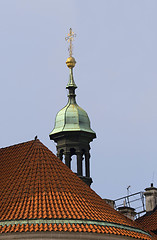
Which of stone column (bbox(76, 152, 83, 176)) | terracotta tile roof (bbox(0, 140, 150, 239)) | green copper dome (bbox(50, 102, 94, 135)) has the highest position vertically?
green copper dome (bbox(50, 102, 94, 135))

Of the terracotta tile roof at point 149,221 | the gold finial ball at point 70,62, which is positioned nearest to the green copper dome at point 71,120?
the gold finial ball at point 70,62

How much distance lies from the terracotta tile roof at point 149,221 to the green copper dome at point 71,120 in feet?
24.7

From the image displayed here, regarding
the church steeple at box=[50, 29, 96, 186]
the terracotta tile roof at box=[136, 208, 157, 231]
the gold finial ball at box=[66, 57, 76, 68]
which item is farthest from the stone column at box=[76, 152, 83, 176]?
the gold finial ball at box=[66, 57, 76, 68]

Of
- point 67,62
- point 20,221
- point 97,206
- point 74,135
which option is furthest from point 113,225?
point 67,62

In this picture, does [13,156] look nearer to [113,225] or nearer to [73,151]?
[113,225]

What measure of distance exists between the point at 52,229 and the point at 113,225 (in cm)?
386

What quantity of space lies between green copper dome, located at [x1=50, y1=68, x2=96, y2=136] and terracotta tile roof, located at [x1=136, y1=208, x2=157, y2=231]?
7.54 meters

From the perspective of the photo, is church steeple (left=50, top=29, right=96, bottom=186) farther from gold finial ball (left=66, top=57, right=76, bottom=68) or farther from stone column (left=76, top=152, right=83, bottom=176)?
gold finial ball (left=66, top=57, right=76, bottom=68)

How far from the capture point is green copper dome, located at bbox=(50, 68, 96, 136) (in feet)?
178

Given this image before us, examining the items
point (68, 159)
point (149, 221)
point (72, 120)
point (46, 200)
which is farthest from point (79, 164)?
point (46, 200)

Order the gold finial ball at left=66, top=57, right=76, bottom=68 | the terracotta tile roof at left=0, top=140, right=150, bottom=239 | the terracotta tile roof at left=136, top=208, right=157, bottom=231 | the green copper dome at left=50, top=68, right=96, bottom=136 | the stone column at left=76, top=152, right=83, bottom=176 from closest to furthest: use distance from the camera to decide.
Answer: the terracotta tile roof at left=0, top=140, right=150, bottom=239 → the terracotta tile roof at left=136, top=208, right=157, bottom=231 → the stone column at left=76, top=152, right=83, bottom=176 → the green copper dome at left=50, top=68, right=96, bottom=136 → the gold finial ball at left=66, top=57, right=76, bottom=68

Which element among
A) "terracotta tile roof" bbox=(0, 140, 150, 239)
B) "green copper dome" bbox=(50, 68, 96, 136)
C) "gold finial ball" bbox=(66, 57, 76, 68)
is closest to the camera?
"terracotta tile roof" bbox=(0, 140, 150, 239)

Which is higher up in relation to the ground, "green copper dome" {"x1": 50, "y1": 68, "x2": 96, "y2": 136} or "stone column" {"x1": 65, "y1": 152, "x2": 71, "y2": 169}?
"green copper dome" {"x1": 50, "y1": 68, "x2": 96, "y2": 136}

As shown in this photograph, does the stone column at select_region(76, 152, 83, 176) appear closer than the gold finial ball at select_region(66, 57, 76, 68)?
Yes
